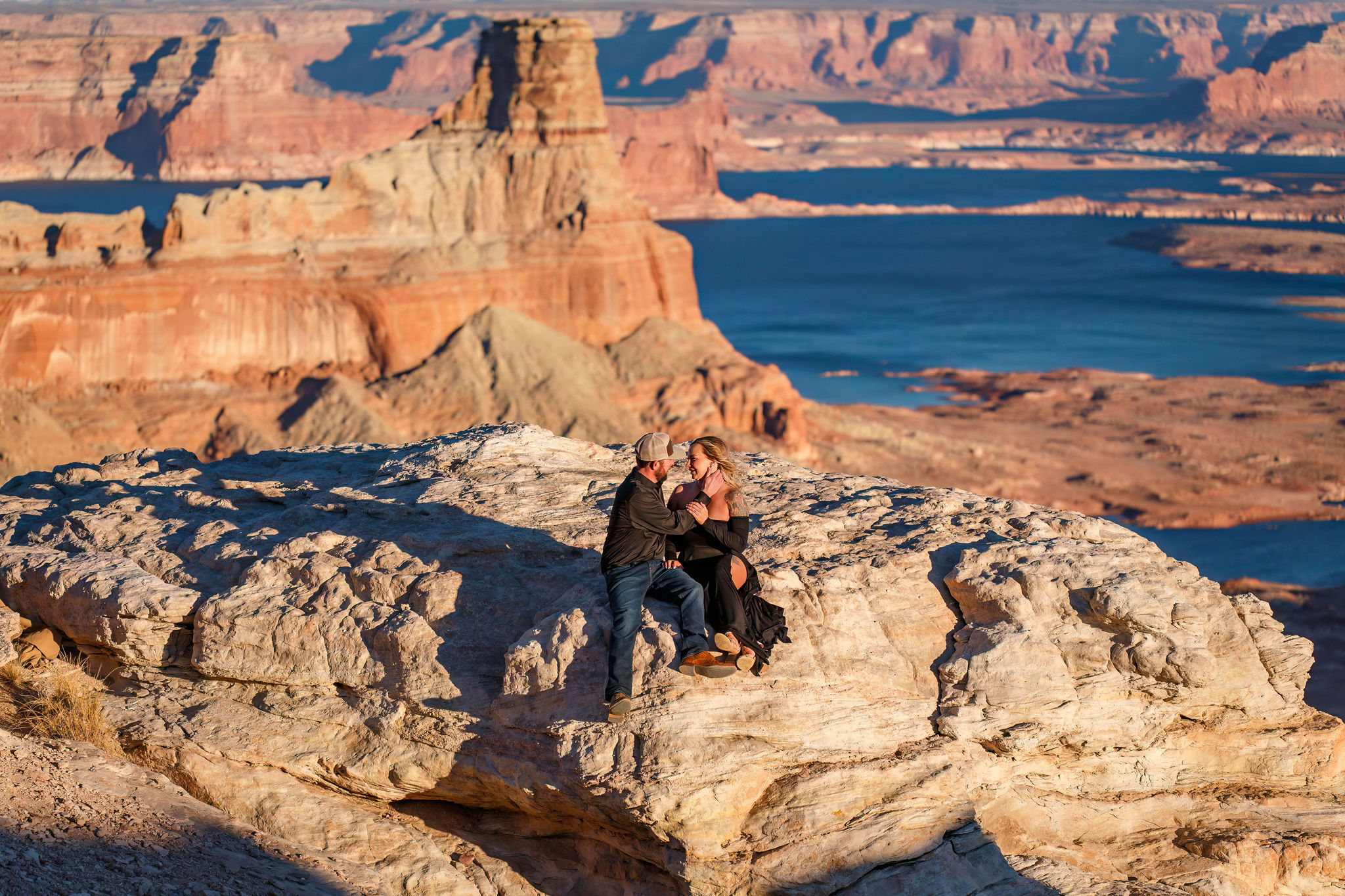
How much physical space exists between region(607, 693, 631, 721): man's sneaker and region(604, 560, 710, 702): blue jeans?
0.04 metres

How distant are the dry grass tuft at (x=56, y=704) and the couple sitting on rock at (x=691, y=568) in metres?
4.73

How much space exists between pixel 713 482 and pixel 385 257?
→ 134ft

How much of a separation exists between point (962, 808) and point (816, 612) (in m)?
2.02

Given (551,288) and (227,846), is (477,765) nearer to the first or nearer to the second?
(227,846)

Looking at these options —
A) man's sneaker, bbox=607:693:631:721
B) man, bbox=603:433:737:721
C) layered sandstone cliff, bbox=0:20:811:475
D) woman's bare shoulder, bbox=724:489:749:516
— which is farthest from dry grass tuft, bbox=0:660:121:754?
layered sandstone cliff, bbox=0:20:811:475

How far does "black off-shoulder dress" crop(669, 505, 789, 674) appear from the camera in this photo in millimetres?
10039

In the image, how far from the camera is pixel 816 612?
10.8 m

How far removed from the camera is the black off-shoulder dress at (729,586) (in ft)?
32.9

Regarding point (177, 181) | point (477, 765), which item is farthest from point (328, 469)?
point (177, 181)

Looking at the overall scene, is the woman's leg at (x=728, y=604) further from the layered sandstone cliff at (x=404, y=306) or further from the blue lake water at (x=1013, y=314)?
the blue lake water at (x=1013, y=314)

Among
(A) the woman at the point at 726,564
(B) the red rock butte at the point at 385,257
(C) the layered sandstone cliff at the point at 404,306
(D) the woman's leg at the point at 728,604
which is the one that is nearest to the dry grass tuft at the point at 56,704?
(A) the woman at the point at 726,564

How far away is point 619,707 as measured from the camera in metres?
9.62

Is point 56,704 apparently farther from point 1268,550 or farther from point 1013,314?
point 1013,314

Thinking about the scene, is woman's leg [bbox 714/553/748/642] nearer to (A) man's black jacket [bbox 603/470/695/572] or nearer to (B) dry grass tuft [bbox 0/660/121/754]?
(A) man's black jacket [bbox 603/470/695/572]
